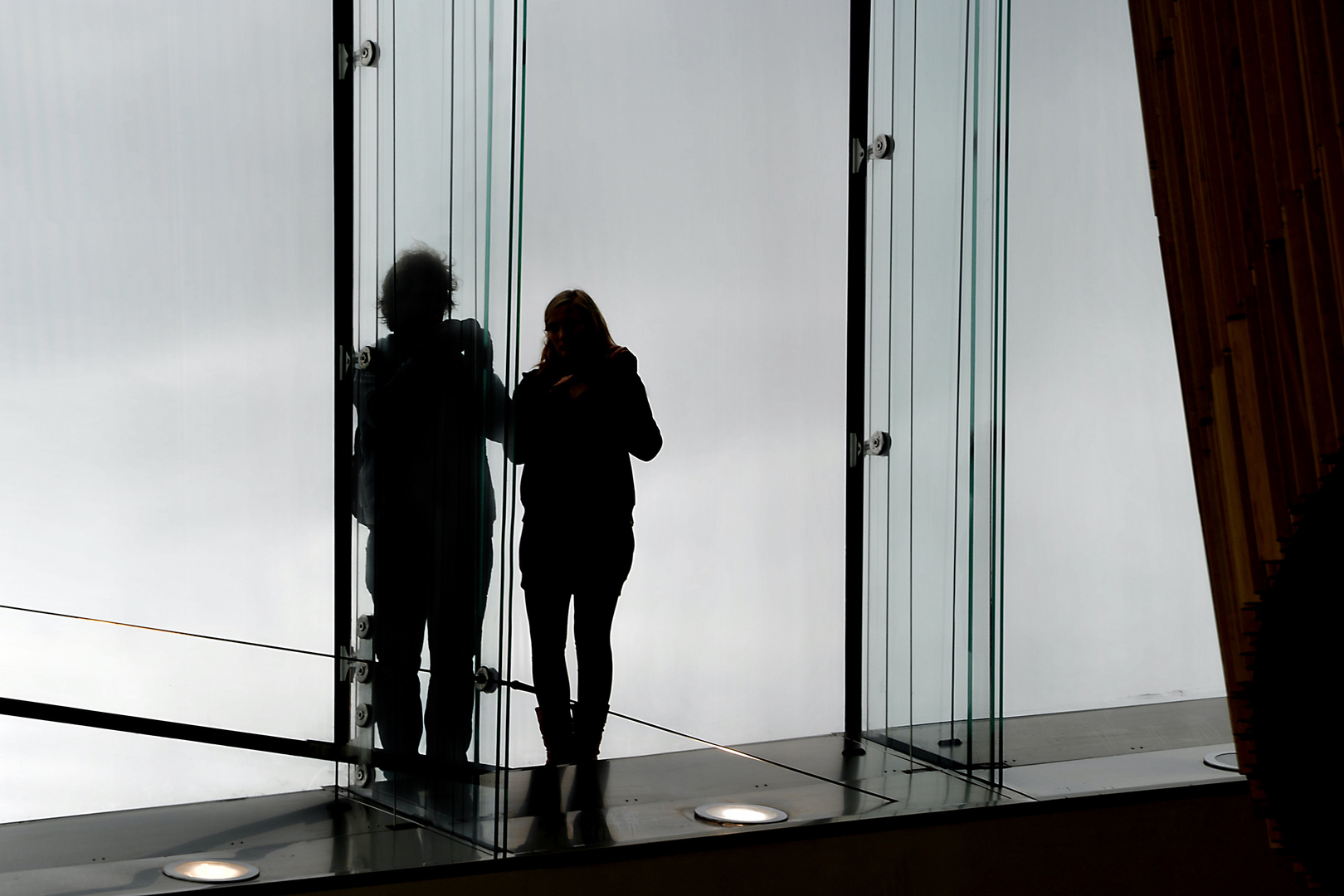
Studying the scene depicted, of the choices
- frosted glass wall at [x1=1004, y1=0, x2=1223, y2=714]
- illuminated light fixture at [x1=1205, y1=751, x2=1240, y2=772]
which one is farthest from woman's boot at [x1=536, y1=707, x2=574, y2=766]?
illuminated light fixture at [x1=1205, y1=751, x2=1240, y2=772]

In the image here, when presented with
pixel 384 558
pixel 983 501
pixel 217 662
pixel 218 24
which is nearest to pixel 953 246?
pixel 983 501

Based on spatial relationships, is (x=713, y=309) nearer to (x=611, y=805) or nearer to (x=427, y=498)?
(x=427, y=498)

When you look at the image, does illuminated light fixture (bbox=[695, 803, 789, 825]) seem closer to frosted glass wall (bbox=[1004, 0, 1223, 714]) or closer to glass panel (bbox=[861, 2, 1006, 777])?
glass panel (bbox=[861, 2, 1006, 777])

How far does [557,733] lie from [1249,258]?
1656 mm

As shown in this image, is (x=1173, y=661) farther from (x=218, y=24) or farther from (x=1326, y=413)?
(x=218, y=24)

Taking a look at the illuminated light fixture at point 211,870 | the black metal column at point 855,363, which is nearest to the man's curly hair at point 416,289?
the illuminated light fixture at point 211,870

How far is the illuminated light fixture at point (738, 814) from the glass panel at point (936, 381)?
0.60 metres

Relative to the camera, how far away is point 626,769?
2660mm

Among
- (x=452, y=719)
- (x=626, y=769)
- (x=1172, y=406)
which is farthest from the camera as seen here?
(x=1172, y=406)

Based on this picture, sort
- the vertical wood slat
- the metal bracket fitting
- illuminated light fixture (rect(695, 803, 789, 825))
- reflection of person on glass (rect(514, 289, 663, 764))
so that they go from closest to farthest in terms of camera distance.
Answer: the vertical wood slat < the metal bracket fitting < illuminated light fixture (rect(695, 803, 789, 825)) < reflection of person on glass (rect(514, 289, 663, 764))

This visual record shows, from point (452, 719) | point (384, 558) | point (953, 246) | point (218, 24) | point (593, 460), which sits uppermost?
point (218, 24)

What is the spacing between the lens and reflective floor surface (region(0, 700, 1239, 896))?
6.76 ft

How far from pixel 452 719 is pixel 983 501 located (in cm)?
136

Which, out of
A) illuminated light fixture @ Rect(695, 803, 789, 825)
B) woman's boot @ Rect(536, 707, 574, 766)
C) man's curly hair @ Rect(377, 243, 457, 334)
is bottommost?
illuminated light fixture @ Rect(695, 803, 789, 825)
